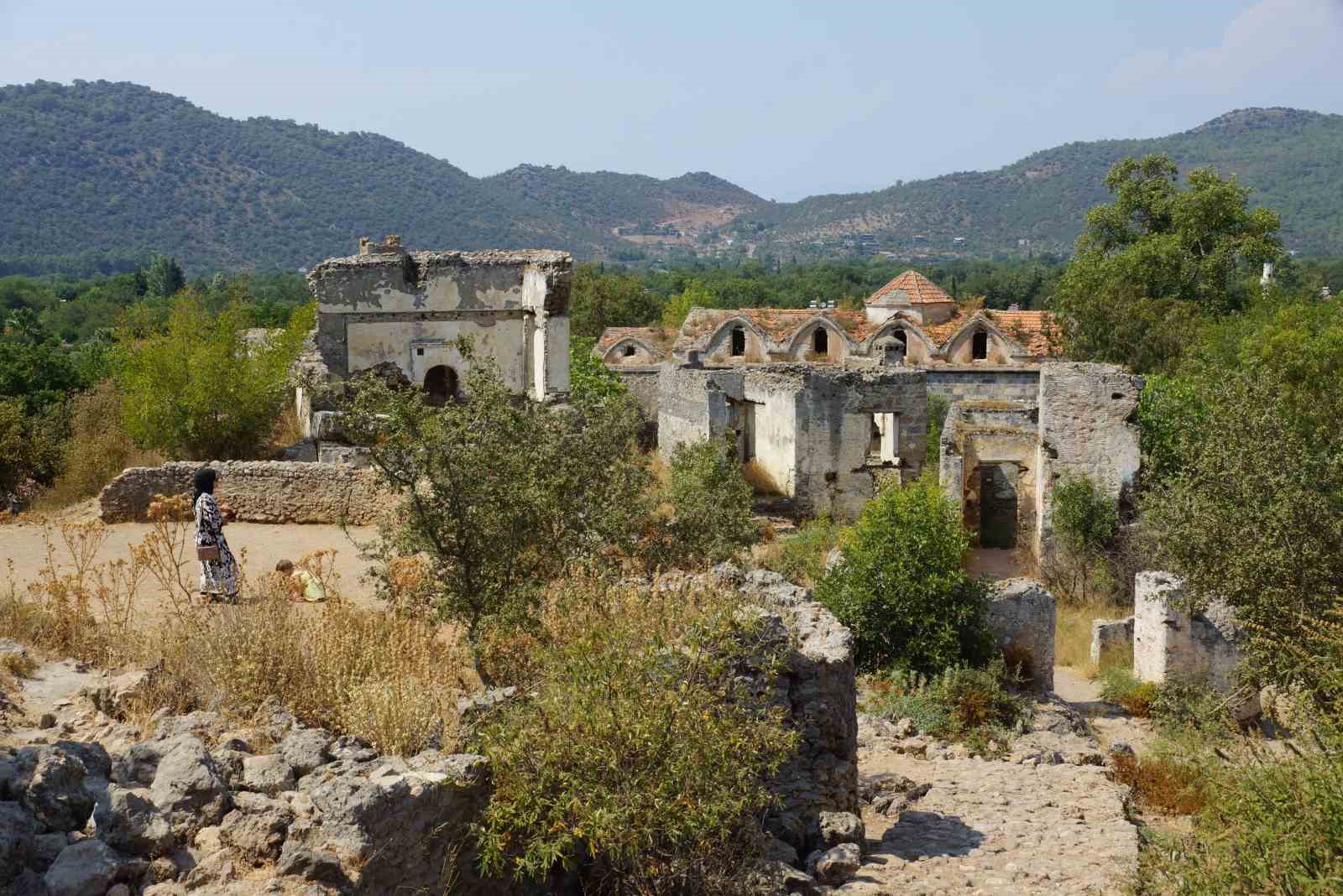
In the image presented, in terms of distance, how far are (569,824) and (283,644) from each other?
1881mm

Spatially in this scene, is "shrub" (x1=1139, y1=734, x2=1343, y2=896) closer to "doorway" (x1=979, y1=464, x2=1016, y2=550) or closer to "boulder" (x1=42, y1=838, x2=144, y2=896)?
"boulder" (x1=42, y1=838, x2=144, y2=896)

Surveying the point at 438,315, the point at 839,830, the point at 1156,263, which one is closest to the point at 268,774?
the point at 839,830

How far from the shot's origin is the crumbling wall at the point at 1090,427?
18047mm

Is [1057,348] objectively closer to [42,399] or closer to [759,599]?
[42,399]

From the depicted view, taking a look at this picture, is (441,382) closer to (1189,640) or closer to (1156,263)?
(1189,640)

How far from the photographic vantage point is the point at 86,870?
4195 millimetres

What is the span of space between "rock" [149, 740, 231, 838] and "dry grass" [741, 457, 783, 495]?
15708mm

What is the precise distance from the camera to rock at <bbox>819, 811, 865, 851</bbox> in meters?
6.92

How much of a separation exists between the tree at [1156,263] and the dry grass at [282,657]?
2663 cm

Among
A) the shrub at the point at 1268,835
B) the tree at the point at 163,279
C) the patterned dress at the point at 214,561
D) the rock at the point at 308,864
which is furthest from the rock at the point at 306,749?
the tree at the point at 163,279

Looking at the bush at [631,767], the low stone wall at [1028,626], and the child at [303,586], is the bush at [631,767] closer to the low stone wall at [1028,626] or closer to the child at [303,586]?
the child at [303,586]

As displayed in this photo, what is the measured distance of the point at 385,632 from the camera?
690cm

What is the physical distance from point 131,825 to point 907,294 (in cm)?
3569

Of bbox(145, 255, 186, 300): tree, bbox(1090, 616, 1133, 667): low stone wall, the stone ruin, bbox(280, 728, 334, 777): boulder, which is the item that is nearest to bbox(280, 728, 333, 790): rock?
bbox(280, 728, 334, 777): boulder
